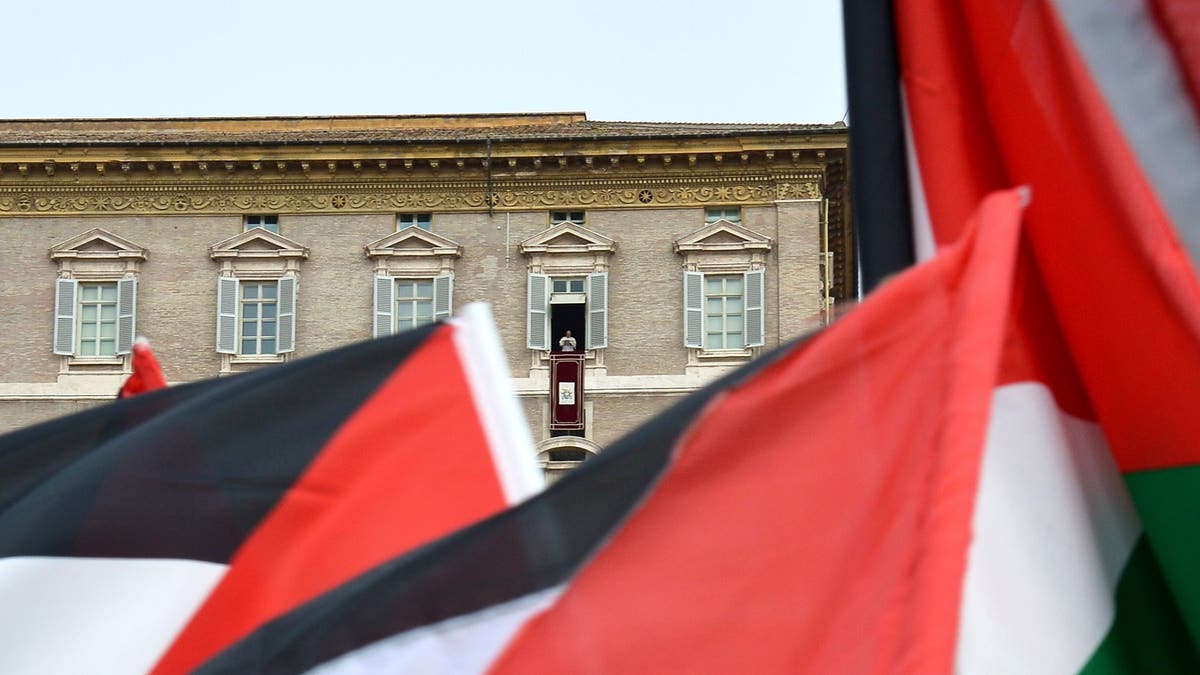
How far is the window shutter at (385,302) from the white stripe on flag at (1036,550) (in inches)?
884

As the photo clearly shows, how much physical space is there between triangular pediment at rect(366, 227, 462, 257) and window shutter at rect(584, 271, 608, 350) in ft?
6.97

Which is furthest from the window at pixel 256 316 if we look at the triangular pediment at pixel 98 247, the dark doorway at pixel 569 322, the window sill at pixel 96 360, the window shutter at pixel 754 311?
the window shutter at pixel 754 311

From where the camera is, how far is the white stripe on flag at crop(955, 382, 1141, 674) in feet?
5.24

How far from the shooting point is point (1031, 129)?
1.79 meters

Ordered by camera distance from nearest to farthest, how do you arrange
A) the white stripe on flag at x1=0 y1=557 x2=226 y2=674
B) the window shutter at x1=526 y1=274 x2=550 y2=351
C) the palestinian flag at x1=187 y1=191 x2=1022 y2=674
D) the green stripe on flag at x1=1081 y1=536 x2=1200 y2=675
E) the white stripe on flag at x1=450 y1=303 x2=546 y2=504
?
the palestinian flag at x1=187 y1=191 x2=1022 y2=674 → the green stripe on flag at x1=1081 y1=536 x2=1200 y2=675 → the white stripe on flag at x1=450 y1=303 x2=546 y2=504 → the white stripe on flag at x1=0 y1=557 x2=226 y2=674 → the window shutter at x1=526 y1=274 x2=550 y2=351

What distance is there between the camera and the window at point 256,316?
23.9 m

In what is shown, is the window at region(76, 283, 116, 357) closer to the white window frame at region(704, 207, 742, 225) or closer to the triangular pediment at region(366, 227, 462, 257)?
the triangular pediment at region(366, 227, 462, 257)

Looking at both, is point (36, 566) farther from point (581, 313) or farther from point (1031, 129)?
point (581, 313)

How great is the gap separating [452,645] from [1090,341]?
0.75 meters

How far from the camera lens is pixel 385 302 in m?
24.0

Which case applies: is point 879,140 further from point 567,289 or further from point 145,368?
point 567,289

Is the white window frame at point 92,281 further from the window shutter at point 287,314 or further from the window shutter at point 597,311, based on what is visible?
the window shutter at point 597,311

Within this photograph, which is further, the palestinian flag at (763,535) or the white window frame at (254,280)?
the white window frame at (254,280)

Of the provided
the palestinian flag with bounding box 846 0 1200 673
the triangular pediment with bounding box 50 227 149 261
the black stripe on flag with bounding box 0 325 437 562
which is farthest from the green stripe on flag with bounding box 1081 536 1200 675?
the triangular pediment with bounding box 50 227 149 261
